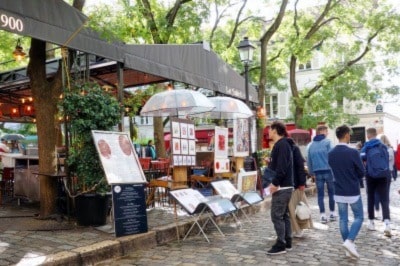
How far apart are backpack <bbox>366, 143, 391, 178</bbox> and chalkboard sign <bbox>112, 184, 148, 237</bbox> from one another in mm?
3995

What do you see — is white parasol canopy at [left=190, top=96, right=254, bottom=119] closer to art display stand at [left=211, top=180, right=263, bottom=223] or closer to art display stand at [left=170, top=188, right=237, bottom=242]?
art display stand at [left=211, top=180, right=263, bottom=223]

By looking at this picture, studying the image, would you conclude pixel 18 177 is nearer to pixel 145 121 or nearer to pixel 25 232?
pixel 25 232

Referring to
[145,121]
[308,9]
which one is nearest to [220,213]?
[308,9]

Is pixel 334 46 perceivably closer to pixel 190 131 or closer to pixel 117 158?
pixel 190 131

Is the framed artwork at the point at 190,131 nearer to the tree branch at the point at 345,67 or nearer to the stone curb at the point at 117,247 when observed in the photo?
the stone curb at the point at 117,247

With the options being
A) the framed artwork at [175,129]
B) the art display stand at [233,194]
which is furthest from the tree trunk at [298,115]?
the framed artwork at [175,129]

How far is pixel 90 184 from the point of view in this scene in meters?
7.09

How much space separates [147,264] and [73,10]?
430 cm

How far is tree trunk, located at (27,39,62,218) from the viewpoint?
7680 millimetres

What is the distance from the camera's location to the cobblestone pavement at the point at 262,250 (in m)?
5.71

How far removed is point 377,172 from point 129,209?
14.1 ft

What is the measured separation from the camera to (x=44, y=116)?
7.71 meters

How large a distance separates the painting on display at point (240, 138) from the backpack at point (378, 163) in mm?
3854

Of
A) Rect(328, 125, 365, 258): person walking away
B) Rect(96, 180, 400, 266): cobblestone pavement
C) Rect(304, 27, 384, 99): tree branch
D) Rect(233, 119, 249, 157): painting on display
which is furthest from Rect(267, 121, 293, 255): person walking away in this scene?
Rect(304, 27, 384, 99): tree branch
